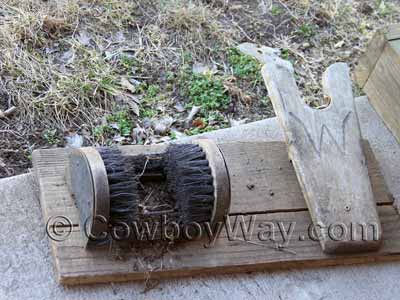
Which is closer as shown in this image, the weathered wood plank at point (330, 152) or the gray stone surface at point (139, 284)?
the gray stone surface at point (139, 284)

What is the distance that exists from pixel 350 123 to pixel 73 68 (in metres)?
1.04

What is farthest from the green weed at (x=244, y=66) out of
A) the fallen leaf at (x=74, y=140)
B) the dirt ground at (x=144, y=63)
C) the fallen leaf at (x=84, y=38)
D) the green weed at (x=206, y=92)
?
the fallen leaf at (x=74, y=140)

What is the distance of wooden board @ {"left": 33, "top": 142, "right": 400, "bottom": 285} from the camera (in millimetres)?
1622

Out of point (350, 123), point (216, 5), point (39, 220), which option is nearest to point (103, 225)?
point (39, 220)

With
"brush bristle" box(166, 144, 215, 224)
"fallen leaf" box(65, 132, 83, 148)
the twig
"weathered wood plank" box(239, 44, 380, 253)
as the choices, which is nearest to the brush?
"brush bristle" box(166, 144, 215, 224)

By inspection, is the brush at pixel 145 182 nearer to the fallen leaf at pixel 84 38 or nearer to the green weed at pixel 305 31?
the fallen leaf at pixel 84 38

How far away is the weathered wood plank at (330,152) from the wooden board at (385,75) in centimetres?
24

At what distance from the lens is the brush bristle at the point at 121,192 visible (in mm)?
1553

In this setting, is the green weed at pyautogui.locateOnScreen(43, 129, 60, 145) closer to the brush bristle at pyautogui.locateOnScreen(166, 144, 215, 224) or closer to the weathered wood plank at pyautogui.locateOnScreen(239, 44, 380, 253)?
the brush bristle at pyautogui.locateOnScreen(166, 144, 215, 224)

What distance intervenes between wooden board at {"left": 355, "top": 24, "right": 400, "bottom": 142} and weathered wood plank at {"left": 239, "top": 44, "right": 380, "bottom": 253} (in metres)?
0.24

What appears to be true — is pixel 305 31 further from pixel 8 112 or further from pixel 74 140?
pixel 8 112

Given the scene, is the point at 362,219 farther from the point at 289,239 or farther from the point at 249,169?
the point at 249,169

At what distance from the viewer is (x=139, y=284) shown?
165cm

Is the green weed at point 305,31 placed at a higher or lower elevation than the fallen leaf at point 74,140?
higher
